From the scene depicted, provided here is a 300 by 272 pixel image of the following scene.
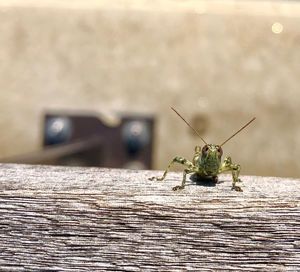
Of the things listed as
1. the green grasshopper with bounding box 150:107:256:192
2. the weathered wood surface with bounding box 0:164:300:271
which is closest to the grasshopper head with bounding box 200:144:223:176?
the green grasshopper with bounding box 150:107:256:192

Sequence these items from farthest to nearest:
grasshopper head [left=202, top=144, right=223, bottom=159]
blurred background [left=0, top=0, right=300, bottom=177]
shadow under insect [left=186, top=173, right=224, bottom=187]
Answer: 1. blurred background [left=0, top=0, right=300, bottom=177]
2. grasshopper head [left=202, top=144, right=223, bottom=159]
3. shadow under insect [left=186, top=173, right=224, bottom=187]

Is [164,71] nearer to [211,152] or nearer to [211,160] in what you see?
[211,152]

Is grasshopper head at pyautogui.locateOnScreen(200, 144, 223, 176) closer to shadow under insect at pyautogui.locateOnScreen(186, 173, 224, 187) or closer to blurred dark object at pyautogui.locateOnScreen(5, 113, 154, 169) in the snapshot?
shadow under insect at pyautogui.locateOnScreen(186, 173, 224, 187)

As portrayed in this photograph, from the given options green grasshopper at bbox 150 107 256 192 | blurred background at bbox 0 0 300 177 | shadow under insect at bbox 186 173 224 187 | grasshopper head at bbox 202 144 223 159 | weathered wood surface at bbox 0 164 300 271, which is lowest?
weathered wood surface at bbox 0 164 300 271

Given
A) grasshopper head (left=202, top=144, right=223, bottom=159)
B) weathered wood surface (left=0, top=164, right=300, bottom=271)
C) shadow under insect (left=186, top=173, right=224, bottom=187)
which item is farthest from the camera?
grasshopper head (left=202, top=144, right=223, bottom=159)

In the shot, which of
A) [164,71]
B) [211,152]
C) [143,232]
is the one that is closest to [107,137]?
[164,71]

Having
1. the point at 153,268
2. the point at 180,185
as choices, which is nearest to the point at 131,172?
the point at 180,185

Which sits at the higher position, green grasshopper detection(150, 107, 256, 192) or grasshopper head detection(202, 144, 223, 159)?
grasshopper head detection(202, 144, 223, 159)
